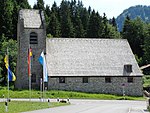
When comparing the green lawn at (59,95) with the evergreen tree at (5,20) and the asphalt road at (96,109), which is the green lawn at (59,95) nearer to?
the asphalt road at (96,109)

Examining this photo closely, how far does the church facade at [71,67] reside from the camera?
6003 cm

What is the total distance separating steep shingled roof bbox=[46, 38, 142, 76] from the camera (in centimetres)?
6059

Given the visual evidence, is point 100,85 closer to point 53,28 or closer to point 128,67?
point 128,67

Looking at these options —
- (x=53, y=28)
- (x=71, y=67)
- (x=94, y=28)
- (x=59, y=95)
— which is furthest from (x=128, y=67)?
(x=53, y=28)

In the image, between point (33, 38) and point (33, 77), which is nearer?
point (33, 77)

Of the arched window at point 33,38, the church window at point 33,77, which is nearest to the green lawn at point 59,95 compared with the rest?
the church window at point 33,77

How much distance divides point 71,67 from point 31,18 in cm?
1008

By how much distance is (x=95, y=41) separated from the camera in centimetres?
6694

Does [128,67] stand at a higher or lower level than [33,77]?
higher

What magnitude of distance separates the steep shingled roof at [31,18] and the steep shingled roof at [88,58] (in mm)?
3982

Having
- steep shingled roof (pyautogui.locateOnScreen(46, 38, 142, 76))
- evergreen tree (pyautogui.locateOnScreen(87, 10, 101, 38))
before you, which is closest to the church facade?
steep shingled roof (pyautogui.locateOnScreen(46, 38, 142, 76))

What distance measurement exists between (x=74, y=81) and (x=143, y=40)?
200 ft

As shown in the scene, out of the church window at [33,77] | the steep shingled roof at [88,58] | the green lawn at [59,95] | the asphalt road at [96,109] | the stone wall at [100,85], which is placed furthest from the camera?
the church window at [33,77]

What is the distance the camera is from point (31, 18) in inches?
2463
